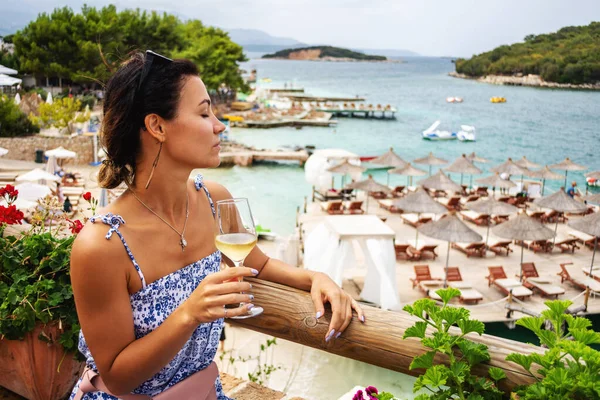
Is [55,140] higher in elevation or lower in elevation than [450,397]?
lower

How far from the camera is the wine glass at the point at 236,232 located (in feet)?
4.49

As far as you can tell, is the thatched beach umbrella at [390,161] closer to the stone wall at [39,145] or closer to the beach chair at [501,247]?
the beach chair at [501,247]

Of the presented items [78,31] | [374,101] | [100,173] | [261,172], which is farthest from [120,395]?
[374,101]

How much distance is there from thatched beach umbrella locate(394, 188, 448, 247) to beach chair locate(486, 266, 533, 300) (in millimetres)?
2607

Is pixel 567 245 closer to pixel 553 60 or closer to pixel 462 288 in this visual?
pixel 462 288

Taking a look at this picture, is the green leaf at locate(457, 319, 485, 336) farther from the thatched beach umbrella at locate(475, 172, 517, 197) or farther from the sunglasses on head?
the thatched beach umbrella at locate(475, 172, 517, 197)

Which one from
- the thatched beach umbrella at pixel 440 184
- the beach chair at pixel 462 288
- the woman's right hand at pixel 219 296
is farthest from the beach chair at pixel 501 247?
the woman's right hand at pixel 219 296

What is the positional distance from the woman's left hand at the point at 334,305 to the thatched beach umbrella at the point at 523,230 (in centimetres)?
1250

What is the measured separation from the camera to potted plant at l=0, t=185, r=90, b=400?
2.06m

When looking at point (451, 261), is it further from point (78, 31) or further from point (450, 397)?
point (78, 31)

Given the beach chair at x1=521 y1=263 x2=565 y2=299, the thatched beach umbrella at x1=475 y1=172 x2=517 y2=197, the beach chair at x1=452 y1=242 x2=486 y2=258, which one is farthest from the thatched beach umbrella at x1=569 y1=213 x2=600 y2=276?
the thatched beach umbrella at x1=475 y1=172 x2=517 y2=197

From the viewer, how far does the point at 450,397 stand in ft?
4.14

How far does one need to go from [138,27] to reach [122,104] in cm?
4705

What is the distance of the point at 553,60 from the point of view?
92.4 meters
